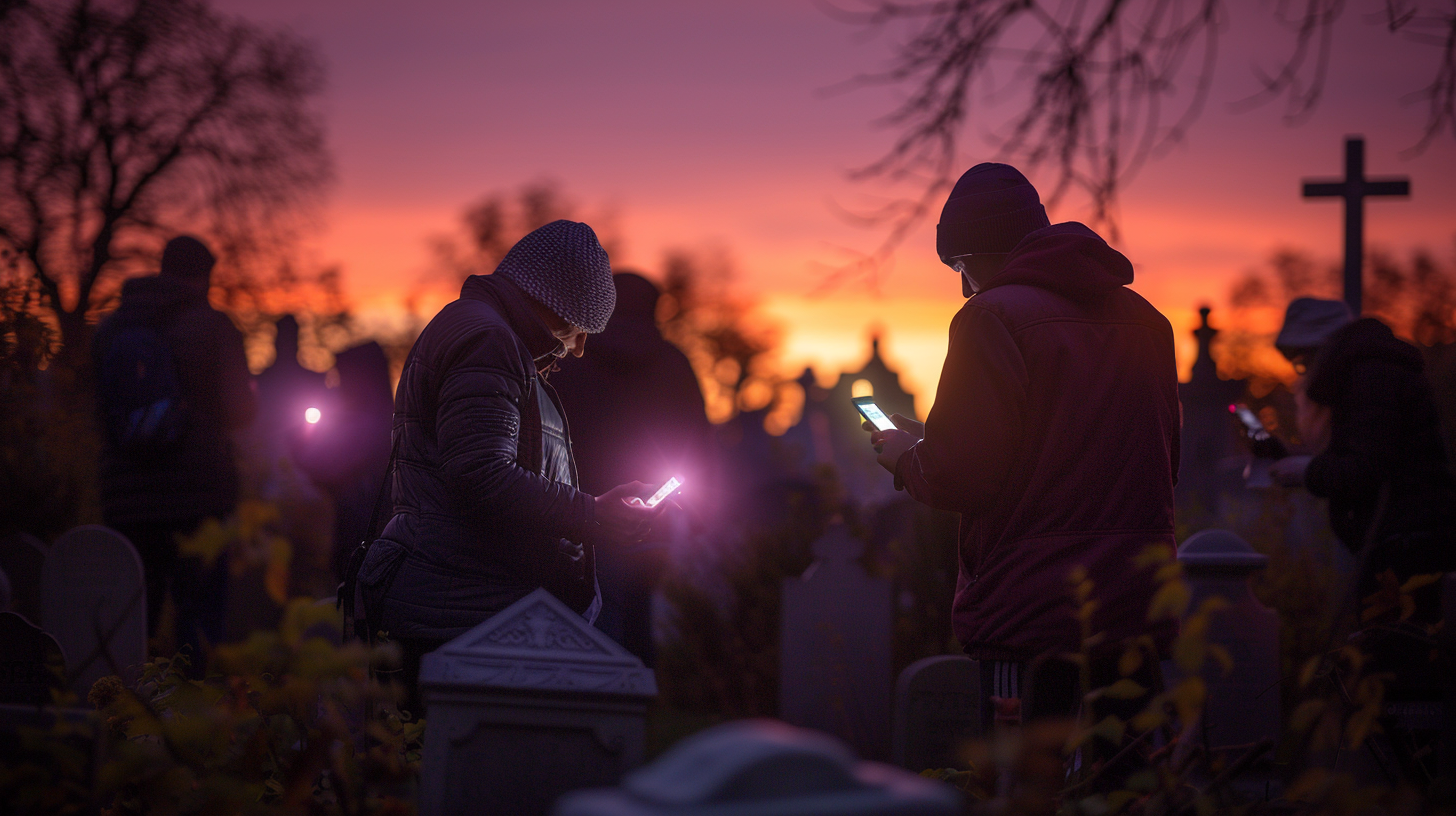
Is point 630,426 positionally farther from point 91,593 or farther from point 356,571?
point 91,593

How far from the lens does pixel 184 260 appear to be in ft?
17.5

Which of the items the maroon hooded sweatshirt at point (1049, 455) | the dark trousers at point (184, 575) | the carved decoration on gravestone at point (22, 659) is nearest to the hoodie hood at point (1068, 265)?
the maroon hooded sweatshirt at point (1049, 455)

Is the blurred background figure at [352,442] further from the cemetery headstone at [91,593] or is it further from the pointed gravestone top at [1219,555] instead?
the pointed gravestone top at [1219,555]

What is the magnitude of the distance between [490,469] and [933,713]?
2.93 meters

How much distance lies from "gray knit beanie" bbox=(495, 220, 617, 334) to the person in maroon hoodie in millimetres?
938

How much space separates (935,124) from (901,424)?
1826 mm

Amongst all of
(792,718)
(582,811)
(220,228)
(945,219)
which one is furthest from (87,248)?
(582,811)

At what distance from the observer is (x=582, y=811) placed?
133cm

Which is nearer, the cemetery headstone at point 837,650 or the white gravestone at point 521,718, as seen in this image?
the white gravestone at point 521,718

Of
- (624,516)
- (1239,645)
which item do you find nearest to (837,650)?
(1239,645)

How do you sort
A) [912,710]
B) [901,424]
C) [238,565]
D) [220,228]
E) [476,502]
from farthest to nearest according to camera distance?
[220,228], [912,710], [901,424], [476,502], [238,565]

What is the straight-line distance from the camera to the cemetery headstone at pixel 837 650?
6.35 m

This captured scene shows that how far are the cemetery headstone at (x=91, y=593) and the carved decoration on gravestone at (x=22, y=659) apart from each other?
67.2 inches

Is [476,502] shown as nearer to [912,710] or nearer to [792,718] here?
[912,710]
